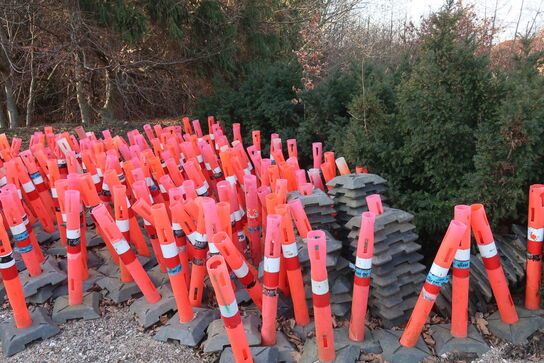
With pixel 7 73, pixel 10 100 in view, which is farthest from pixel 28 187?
pixel 10 100

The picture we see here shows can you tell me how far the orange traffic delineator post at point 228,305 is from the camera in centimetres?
217

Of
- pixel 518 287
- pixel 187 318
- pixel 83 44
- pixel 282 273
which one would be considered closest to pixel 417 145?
pixel 518 287

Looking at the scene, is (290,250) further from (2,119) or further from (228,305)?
(2,119)

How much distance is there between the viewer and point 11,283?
A: 9.85 ft

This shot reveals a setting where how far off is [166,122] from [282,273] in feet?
24.9

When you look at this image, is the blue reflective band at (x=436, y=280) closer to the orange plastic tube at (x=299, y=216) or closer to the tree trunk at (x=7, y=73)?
the orange plastic tube at (x=299, y=216)

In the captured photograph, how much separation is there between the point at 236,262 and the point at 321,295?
0.56 metres

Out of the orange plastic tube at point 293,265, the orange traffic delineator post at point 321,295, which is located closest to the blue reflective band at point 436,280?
the orange traffic delineator post at point 321,295

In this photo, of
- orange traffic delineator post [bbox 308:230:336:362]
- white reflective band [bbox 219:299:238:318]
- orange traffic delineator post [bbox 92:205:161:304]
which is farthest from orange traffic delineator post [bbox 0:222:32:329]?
orange traffic delineator post [bbox 308:230:336:362]

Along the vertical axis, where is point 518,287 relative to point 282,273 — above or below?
below

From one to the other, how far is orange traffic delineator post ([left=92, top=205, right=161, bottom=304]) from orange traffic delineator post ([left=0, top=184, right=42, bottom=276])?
2.53 ft

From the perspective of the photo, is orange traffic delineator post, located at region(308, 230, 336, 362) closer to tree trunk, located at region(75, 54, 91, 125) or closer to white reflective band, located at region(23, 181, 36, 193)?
white reflective band, located at region(23, 181, 36, 193)

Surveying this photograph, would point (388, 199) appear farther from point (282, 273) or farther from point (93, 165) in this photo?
point (93, 165)

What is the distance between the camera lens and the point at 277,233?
2500mm
